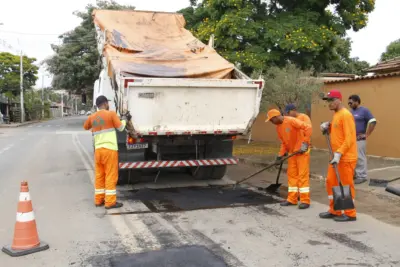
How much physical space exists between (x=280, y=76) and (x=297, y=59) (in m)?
2.63

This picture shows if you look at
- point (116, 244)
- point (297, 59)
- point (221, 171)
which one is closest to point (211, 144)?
point (221, 171)

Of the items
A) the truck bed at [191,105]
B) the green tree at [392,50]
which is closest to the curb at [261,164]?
the truck bed at [191,105]

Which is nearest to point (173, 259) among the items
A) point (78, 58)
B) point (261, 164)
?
point (261, 164)

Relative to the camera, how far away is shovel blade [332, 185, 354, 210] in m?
5.39

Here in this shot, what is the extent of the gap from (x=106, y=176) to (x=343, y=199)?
3416mm

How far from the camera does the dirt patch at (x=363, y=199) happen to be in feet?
19.2

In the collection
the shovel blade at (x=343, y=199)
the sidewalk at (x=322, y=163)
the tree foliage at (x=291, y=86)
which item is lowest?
the sidewalk at (x=322, y=163)

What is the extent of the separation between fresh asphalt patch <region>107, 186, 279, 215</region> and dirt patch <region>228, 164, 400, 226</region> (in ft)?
2.10

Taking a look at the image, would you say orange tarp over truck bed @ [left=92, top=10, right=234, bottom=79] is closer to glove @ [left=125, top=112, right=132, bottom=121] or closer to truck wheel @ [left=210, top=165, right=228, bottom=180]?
glove @ [left=125, top=112, right=132, bottom=121]

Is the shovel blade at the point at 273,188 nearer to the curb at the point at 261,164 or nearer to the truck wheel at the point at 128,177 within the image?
the curb at the point at 261,164

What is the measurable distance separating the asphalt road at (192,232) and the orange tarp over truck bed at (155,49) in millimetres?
2221

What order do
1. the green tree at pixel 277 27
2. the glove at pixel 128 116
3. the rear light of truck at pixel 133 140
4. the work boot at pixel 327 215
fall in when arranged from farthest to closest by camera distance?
the green tree at pixel 277 27, the rear light of truck at pixel 133 140, the glove at pixel 128 116, the work boot at pixel 327 215

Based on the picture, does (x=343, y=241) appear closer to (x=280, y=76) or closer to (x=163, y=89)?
(x=163, y=89)

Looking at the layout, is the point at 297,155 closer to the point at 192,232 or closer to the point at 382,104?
the point at 192,232
